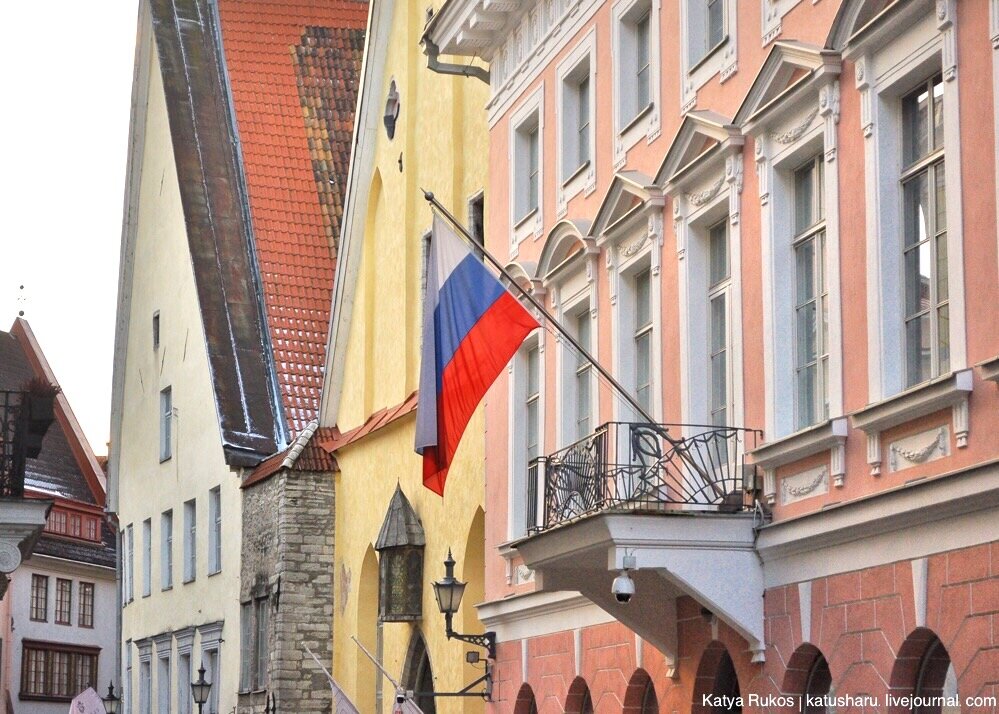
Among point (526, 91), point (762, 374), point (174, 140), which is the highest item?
point (174, 140)

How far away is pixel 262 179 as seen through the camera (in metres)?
34.2

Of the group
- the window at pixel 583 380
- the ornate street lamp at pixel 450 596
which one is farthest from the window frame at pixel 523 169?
the ornate street lamp at pixel 450 596

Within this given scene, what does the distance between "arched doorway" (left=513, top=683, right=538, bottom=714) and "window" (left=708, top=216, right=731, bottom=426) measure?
516 cm

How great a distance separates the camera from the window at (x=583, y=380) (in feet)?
57.4

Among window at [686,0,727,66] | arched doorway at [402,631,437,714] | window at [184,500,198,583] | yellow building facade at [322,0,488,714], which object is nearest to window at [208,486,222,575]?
window at [184,500,198,583]

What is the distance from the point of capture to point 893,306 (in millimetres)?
11570

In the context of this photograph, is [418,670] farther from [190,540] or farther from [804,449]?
[804,449]

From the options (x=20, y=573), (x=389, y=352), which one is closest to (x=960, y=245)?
(x=389, y=352)

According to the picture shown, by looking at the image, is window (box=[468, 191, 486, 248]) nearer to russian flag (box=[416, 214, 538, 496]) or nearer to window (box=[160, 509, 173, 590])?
russian flag (box=[416, 214, 538, 496])

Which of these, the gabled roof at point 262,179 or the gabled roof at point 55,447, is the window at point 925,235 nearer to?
the gabled roof at point 262,179

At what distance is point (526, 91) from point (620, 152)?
3375 millimetres

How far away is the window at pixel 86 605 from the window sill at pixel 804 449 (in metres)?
48.3

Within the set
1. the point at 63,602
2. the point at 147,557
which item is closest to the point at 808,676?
the point at 147,557

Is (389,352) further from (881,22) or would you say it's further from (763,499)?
(881,22)
